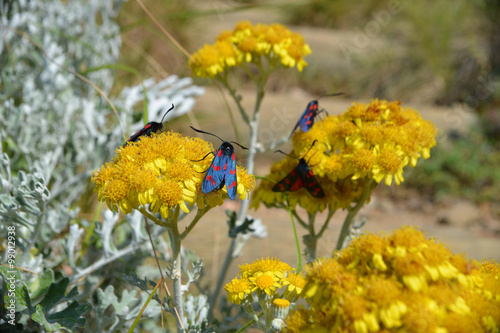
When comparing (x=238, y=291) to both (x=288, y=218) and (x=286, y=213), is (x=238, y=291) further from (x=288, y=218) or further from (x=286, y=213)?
(x=286, y=213)

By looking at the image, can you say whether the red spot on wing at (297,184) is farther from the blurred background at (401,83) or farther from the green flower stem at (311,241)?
the blurred background at (401,83)

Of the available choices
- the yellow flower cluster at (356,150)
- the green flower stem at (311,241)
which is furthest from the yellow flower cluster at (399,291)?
the green flower stem at (311,241)

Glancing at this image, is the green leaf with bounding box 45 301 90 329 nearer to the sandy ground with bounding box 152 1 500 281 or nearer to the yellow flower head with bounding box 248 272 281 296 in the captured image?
the yellow flower head with bounding box 248 272 281 296

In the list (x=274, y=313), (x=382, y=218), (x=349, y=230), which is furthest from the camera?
(x=382, y=218)

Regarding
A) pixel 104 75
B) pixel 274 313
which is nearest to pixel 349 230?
pixel 274 313

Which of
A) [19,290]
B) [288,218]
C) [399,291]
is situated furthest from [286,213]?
[399,291]

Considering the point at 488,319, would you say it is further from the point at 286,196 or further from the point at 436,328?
the point at 286,196

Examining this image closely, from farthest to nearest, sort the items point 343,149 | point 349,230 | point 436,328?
point 349,230
point 343,149
point 436,328

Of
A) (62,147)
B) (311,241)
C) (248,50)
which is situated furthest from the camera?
(62,147)
